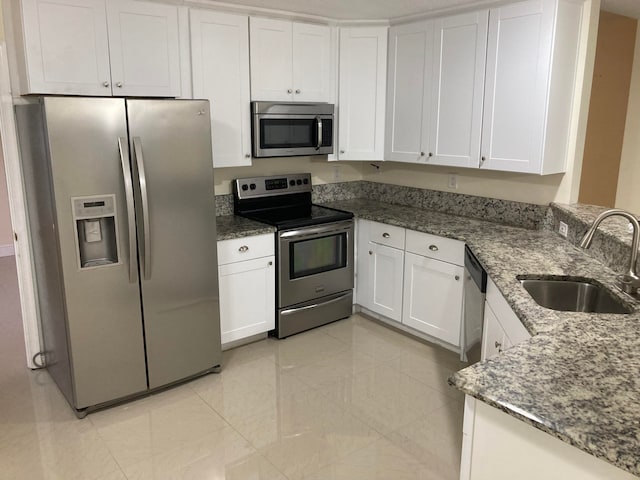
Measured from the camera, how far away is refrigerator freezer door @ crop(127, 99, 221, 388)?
274 cm

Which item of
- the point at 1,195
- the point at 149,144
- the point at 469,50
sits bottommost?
the point at 1,195

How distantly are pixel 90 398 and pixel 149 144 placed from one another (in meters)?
1.40

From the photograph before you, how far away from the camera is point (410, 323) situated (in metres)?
3.80

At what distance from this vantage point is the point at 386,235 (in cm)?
384

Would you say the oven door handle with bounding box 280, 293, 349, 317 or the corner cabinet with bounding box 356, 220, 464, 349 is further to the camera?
the oven door handle with bounding box 280, 293, 349, 317

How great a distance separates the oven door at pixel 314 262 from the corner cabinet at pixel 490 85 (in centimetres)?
83

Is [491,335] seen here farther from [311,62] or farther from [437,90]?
[311,62]

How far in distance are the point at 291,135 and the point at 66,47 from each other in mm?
1545

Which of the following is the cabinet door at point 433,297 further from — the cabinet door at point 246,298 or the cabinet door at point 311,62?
the cabinet door at point 311,62

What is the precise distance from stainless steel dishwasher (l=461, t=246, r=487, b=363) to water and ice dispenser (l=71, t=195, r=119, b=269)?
77.3 inches

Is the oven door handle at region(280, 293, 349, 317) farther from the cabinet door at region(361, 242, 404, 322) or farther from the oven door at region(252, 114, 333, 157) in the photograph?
the oven door at region(252, 114, 333, 157)

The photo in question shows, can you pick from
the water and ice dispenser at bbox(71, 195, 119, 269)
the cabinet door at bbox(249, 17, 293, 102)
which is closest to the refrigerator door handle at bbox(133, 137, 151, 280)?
the water and ice dispenser at bbox(71, 195, 119, 269)

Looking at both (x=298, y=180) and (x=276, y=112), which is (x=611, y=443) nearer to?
(x=276, y=112)

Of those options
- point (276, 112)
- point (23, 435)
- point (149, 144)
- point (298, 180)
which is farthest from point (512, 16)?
point (23, 435)
